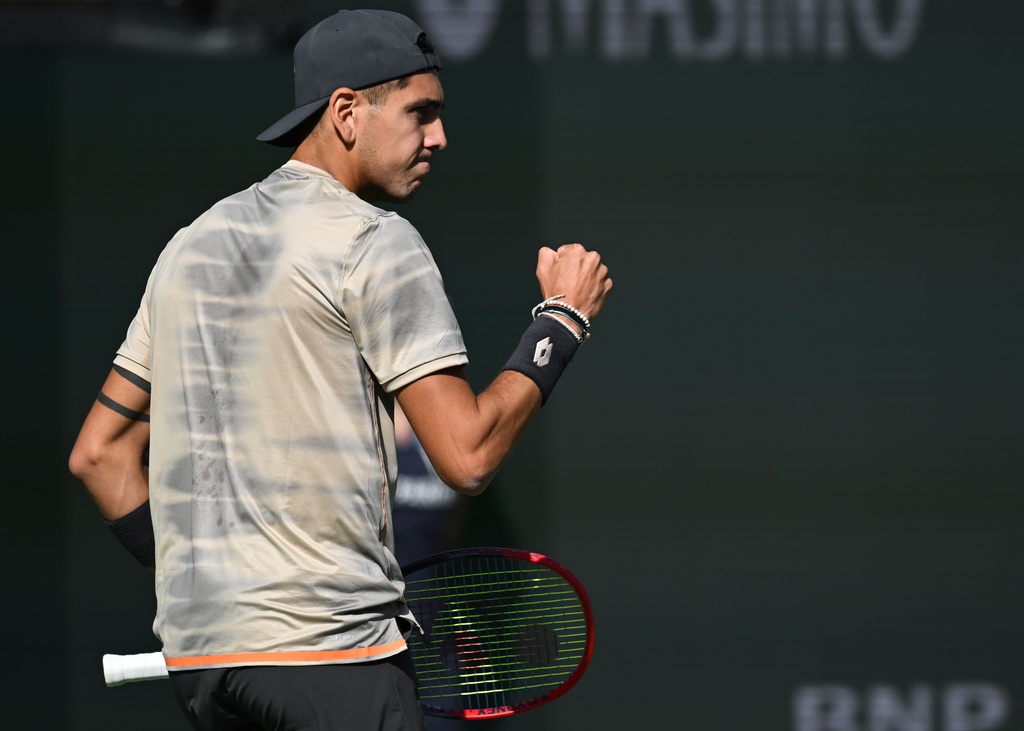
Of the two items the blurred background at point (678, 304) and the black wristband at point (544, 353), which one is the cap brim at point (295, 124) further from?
the blurred background at point (678, 304)

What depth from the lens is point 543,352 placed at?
200 cm

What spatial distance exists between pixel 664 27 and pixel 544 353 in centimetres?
213

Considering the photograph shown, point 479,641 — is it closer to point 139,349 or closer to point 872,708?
point 139,349

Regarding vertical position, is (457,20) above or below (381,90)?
above

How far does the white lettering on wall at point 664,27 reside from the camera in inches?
151

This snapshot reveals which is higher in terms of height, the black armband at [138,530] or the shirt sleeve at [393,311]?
the shirt sleeve at [393,311]

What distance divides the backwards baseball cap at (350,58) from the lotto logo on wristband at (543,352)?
1.52ft

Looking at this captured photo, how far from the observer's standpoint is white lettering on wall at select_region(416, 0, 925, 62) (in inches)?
151

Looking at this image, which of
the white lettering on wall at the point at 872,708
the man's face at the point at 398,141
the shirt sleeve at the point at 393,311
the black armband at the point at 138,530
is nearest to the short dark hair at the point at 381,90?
the man's face at the point at 398,141

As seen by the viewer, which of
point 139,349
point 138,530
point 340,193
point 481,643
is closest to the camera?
point 340,193

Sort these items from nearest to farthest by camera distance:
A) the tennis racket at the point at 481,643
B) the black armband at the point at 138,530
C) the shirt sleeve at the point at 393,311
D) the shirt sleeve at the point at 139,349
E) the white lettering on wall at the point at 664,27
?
the shirt sleeve at the point at 393,311 → the shirt sleeve at the point at 139,349 → the black armband at the point at 138,530 → the tennis racket at the point at 481,643 → the white lettering on wall at the point at 664,27

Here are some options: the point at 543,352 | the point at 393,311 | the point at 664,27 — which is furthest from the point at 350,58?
the point at 664,27

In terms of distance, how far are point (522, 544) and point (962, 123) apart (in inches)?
70.7

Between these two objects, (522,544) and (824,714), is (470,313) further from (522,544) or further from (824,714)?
(824,714)
